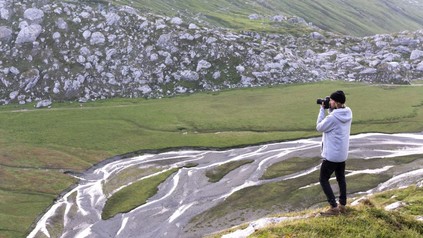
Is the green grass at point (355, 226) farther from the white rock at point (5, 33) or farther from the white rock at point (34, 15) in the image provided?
the white rock at point (34, 15)

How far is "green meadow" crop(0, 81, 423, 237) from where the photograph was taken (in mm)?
88375

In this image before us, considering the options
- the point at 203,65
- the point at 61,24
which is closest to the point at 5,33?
the point at 61,24

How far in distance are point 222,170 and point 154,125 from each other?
125 feet

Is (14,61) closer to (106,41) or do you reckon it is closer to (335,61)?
(106,41)

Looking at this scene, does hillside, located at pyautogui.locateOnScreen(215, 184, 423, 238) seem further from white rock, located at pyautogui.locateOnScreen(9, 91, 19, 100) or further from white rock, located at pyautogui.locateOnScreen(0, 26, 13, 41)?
white rock, located at pyautogui.locateOnScreen(0, 26, 13, 41)

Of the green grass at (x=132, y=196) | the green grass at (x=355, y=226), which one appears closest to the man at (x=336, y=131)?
the green grass at (x=355, y=226)

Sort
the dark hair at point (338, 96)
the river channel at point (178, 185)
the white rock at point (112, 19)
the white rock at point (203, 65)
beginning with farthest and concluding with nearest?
1. the white rock at point (112, 19)
2. the white rock at point (203, 65)
3. the river channel at point (178, 185)
4. the dark hair at point (338, 96)

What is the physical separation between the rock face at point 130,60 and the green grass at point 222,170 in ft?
202

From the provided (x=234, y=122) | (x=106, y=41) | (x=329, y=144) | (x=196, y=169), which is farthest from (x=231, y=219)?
(x=106, y=41)

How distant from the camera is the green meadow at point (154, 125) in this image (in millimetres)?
88375

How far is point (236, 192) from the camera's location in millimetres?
75312

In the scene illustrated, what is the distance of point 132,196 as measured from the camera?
7812 centimetres

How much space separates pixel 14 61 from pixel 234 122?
87.6 meters

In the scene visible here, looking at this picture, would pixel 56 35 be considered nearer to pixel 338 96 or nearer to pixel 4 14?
pixel 4 14
